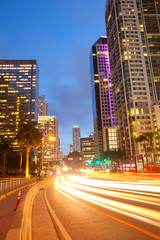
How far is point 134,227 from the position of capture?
6.31 m

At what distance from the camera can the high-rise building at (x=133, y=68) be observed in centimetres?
10281

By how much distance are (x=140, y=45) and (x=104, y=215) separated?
413 ft

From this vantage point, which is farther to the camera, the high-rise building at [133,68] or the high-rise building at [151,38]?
the high-rise building at [151,38]

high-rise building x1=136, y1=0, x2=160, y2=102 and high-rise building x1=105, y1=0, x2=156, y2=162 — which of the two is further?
high-rise building x1=136, y1=0, x2=160, y2=102

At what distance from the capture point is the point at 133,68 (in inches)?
4353

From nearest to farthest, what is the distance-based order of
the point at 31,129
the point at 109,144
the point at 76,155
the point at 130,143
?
the point at 31,129, the point at 130,143, the point at 76,155, the point at 109,144

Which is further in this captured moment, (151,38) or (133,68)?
(151,38)

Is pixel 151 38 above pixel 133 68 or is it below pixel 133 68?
above

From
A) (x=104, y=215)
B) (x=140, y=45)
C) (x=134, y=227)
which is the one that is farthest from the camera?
(x=140, y=45)

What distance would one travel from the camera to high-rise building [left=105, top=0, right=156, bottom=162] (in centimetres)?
10281

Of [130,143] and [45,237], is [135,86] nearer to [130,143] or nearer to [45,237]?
[130,143]

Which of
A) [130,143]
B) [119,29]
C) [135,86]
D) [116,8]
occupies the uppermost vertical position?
[116,8]

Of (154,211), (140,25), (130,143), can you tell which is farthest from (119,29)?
(154,211)

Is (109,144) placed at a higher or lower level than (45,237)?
higher
